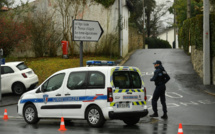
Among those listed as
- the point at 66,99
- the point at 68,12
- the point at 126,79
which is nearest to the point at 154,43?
the point at 68,12

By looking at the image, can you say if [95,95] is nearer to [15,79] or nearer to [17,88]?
[15,79]

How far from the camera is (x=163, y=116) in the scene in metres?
14.2

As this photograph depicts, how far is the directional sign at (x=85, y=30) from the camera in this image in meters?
14.5

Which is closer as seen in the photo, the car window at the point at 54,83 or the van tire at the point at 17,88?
the car window at the point at 54,83

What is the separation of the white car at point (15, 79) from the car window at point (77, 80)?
33.5 ft

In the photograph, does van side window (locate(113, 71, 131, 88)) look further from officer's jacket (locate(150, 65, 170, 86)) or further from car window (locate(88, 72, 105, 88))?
officer's jacket (locate(150, 65, 170, 86))

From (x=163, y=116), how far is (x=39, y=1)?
2417cm

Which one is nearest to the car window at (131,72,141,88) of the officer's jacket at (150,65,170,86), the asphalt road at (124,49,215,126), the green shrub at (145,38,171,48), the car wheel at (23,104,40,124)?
the officer's jacket at (150,65,170,86)

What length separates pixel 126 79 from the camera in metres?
11.9

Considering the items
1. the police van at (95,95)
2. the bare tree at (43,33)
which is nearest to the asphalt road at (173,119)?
the police van at (95,95)

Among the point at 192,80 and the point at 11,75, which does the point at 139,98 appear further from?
the point at 192,80

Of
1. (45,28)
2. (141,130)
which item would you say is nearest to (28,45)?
(45,28)

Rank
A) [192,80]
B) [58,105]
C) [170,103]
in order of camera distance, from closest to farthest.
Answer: [58,105] → [170,103] → [192,80]

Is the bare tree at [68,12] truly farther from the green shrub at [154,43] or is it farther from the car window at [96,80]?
the green shrub at [154,43]
